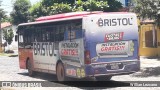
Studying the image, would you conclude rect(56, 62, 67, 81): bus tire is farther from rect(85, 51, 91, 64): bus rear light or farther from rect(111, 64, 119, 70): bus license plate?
rect(111, 64, 119, 70): bus license plate

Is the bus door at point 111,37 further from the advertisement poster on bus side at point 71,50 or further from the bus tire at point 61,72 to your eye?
the bus tire at point 61,72

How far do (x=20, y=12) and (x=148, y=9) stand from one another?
4356 centimetres

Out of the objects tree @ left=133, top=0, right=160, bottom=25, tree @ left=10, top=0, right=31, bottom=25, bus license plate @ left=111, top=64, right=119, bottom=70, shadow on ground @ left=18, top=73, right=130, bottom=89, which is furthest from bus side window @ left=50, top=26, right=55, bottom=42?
tree @ left=10, top=0, right=31, bottom=25

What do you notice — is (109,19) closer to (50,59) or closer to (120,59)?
(120,59)

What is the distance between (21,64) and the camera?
2147cm

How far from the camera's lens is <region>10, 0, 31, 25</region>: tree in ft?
195

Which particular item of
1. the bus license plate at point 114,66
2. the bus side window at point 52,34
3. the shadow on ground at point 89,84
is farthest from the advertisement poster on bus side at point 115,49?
the bus side window at point 52,34

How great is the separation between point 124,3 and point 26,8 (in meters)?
26.6

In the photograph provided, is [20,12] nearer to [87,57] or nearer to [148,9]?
[148,9]

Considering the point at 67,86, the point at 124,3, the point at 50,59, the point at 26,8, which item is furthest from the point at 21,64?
the point at 26,8

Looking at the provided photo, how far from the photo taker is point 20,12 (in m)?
59.7

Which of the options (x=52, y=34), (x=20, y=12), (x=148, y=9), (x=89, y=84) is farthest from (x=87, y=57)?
(x=20, y=12)

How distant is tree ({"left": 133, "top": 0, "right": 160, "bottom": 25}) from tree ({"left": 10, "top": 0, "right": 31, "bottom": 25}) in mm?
41825

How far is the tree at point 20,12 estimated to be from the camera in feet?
195
